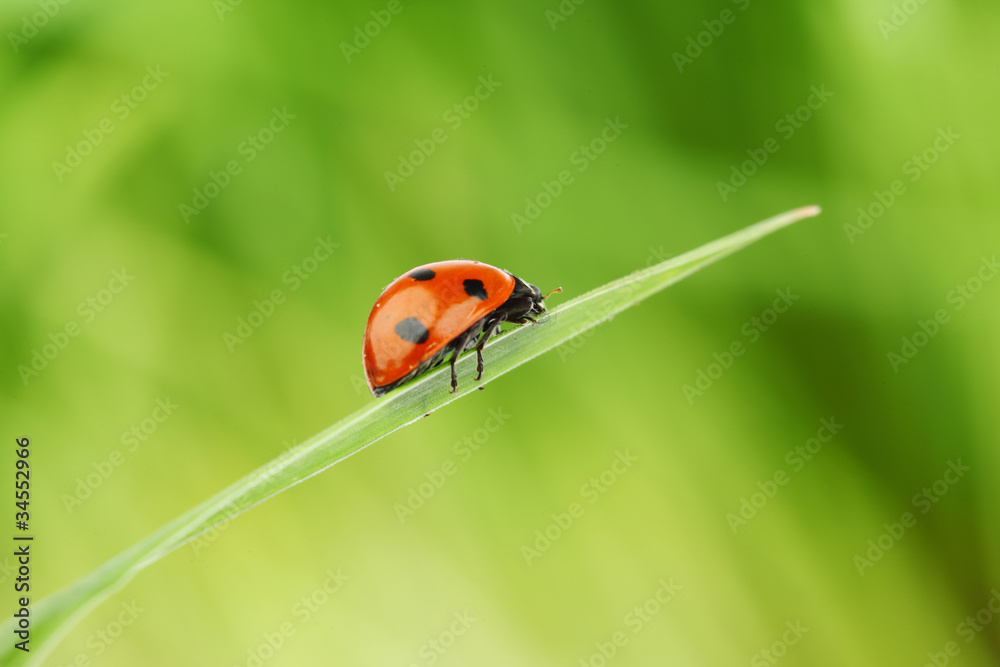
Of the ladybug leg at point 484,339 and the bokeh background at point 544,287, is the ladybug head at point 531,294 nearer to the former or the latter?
the ladybug leg at point 484,339

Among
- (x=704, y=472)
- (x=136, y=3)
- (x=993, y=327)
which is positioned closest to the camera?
(x=993, y=327)

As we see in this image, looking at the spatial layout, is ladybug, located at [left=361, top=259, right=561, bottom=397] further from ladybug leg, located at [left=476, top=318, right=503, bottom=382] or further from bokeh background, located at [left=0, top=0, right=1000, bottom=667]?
bokeh background, located at [left=0, top=0, right=1000, bottom=667]

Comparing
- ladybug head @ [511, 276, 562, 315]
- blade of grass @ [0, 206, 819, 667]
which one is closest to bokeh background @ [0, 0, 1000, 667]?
ladybug head @ [511, 276, 562, 315]

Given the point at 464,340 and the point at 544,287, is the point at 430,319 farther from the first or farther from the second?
the point at 544,287

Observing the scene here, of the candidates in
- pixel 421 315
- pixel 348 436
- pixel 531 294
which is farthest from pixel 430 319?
pixel 348 436

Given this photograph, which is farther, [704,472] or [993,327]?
[704,472]

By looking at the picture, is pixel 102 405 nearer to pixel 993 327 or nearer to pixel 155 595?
pixel 155 595

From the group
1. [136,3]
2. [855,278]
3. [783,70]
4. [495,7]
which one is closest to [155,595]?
[136,3]

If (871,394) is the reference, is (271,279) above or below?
below
